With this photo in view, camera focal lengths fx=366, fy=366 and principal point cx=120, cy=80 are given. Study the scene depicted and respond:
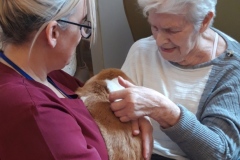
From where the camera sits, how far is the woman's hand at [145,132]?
1108 millimetres

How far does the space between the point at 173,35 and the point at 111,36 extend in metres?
0.80

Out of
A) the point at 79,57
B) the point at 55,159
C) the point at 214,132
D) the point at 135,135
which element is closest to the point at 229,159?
the point at 214,132

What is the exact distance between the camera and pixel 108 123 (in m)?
1.08

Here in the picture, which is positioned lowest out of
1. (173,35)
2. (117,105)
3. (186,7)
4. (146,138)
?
(146,138)

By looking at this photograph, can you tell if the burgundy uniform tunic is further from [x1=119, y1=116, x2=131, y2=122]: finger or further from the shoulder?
the shoulder

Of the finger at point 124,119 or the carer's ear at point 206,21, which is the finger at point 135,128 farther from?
the carer's ear at point 206,21

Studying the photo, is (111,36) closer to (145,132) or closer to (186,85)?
(186,85)

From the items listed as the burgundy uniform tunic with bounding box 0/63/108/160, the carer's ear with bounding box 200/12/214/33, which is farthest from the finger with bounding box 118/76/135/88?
the carer's ear with bounding box 200/12/214/33

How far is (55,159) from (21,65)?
29 centimetres

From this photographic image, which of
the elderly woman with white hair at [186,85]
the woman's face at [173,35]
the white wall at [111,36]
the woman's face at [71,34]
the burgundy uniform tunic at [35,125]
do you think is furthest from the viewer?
the white wall at [111,36]

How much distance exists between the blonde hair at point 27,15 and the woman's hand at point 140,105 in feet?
1.03

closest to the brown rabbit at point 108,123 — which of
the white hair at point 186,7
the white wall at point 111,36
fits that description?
the white hair at point 186,7

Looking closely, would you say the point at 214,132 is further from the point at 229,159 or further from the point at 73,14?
the point at 73,14

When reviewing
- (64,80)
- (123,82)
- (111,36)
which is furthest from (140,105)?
(111,36)
